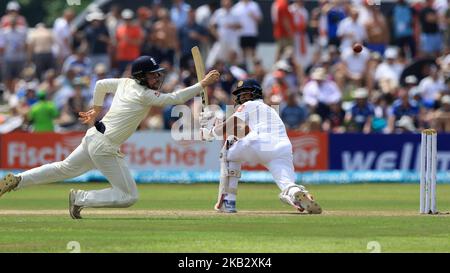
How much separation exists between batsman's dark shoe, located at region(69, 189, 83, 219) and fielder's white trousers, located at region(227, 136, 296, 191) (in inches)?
73.8

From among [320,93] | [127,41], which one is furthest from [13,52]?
[320,93]

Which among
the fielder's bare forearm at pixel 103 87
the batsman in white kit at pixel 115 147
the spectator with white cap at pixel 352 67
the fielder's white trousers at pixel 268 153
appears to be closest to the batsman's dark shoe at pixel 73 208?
the batsman in white kit at pixel 115 147

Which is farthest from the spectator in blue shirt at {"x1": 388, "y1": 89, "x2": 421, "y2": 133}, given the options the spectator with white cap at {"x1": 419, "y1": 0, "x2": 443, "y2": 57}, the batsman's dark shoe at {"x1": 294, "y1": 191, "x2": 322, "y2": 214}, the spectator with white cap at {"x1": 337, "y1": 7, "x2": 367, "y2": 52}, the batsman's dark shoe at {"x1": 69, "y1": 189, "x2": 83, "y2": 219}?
the batsman's dark shoe at {"x1": 69, "y1": 189, "x2": 83, "y2": 219}

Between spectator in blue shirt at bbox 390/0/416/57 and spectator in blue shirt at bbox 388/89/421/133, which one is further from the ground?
spectator in blue shirt at bbox 390/0/416/57

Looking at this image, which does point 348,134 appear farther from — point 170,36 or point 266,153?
point 266,153

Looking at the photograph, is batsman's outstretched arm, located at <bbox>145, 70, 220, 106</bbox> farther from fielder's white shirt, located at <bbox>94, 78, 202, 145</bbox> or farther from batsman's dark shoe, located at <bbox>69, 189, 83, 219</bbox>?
batsman's dark shoe, located at <bbox>69, 189, 83, 219</bbox>

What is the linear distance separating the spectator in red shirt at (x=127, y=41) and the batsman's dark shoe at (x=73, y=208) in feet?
37.3

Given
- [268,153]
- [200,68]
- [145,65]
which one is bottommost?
[268,153]

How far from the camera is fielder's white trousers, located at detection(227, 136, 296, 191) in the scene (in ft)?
43.7

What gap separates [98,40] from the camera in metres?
25.0

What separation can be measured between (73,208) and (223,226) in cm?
180

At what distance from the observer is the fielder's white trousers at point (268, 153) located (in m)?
13.3

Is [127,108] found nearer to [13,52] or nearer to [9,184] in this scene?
[9,184]

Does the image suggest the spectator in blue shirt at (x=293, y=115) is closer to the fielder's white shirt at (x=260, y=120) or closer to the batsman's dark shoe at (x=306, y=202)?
the fielder's white shirt at (x=260, y=120)
